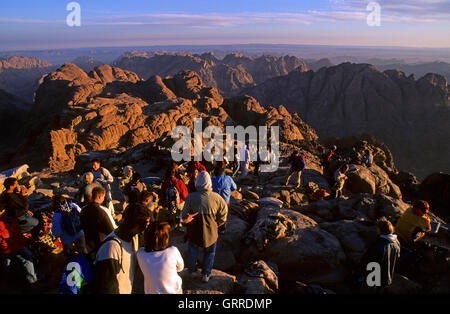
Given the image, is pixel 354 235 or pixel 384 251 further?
pixel 354 235

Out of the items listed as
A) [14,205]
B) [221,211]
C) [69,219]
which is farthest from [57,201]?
[221,211]

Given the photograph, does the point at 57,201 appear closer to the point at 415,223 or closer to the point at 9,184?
the point at 9,184

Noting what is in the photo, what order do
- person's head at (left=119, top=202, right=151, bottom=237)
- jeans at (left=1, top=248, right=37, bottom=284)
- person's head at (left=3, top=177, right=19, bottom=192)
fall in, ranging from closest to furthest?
person's head at (left=119, top=202, right=151, bottom=237) → jeans at (left=1, top=248, right=37, bottom=284) → person's head at (left=3, top=177, right=19, bottom=192)

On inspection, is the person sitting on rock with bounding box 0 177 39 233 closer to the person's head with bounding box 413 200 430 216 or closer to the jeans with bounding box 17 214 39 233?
the jeans with bounding box 17 214 39 233

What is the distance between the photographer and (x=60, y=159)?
30.3m

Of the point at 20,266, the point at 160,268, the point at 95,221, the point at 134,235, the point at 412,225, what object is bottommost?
the point at 20,266

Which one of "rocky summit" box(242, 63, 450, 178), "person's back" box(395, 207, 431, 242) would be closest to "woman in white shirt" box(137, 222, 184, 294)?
"person's back" box(395, 207, 431, 242)

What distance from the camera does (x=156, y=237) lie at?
369 cm

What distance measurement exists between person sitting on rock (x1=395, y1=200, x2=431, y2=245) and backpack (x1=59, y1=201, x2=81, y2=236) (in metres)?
6.99

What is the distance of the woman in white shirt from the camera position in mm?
3713

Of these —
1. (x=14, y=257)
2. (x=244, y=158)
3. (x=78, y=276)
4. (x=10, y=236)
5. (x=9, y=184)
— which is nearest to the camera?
(x=78, y=276)

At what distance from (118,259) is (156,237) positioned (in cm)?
60
